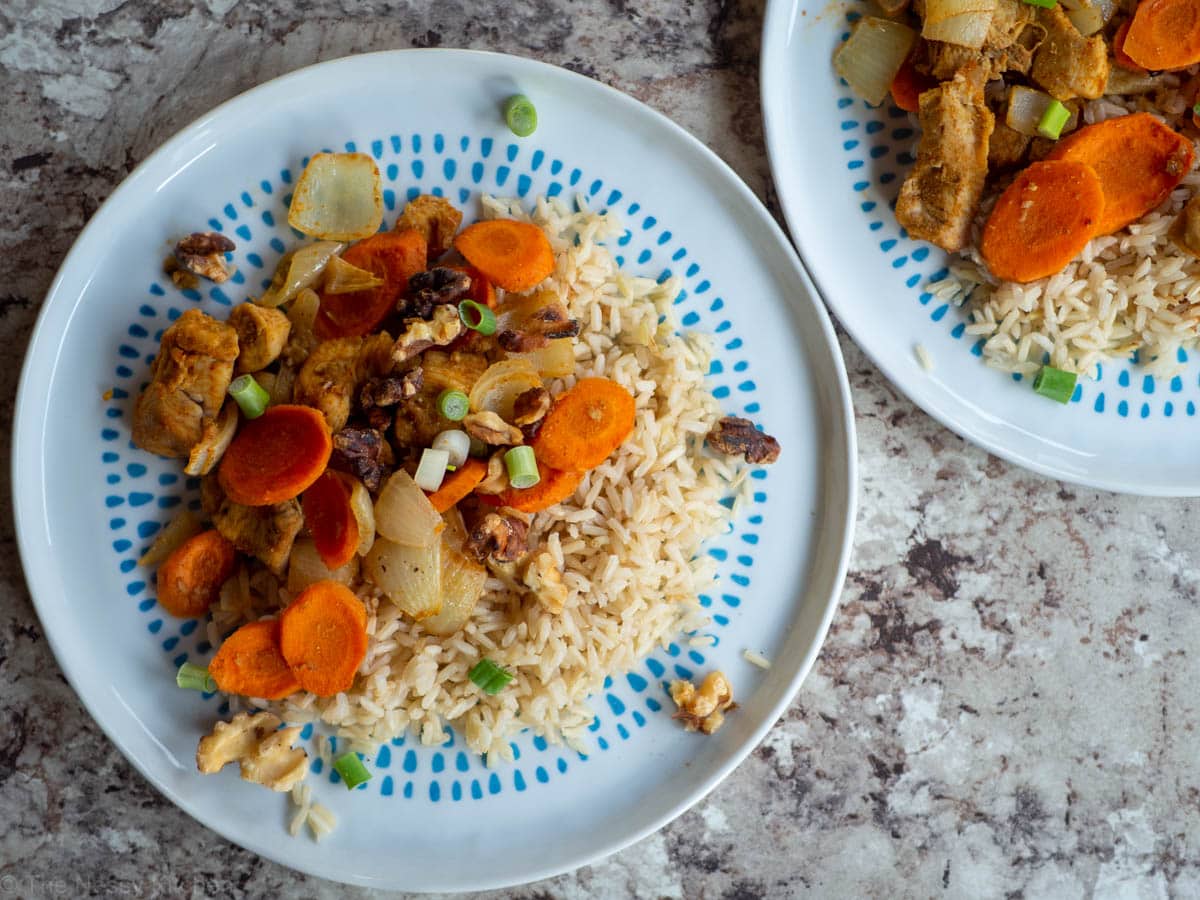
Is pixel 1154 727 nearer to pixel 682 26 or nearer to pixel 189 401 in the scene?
pixel 682 26

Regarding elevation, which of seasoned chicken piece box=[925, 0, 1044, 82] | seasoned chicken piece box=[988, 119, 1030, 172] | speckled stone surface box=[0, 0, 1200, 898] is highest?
seasoned chicken piece box=[925, 0, 1044, 82]

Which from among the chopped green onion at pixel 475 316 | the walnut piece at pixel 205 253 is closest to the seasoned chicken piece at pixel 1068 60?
the chopped green onion at pixel 475 316

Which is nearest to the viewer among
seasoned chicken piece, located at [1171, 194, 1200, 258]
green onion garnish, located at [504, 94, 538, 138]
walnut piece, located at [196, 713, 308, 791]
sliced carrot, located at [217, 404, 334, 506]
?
sliced carrot, located at [217, 404, 334, 506]

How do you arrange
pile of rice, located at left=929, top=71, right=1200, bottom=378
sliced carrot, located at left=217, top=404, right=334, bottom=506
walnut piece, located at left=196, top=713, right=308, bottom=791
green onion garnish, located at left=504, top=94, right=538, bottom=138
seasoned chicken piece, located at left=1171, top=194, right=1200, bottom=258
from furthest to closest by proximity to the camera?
pile of rice, located at left=929, top=71, right=1200, bottom=378 → seasoned chicken piece, located at left=1171, top=194, right=1200, bottom=258 → green onion garnish, located at left=504, top=94, right=538, bottom=138 → walnut piece, located at left=196, top=713, right=308, bottom=791 → sliced carrot, located at left=217, top=404, right=334, bottom=506

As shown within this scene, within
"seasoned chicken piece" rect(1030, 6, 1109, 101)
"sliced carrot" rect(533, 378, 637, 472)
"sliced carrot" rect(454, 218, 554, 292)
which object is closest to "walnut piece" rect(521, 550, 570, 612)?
"sliced carrot" rect(533, 378, 637, 472)

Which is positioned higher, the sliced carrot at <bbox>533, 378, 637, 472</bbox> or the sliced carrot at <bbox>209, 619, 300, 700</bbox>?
the sliced carrot at <bbox>533, 378, 637, 472</bbox>

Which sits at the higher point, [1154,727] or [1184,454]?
[1184,454]

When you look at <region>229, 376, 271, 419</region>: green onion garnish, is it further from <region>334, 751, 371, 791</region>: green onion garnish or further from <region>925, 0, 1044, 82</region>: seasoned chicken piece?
<region>925, 0, 1044, 82</region>: seasoned chicken piece

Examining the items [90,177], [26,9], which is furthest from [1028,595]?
[26,9]

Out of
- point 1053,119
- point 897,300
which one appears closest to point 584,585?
point 897,300
